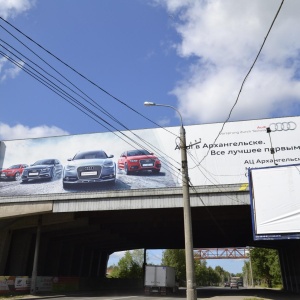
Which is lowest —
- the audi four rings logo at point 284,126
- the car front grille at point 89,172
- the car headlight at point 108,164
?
the car front grille at point 89,172

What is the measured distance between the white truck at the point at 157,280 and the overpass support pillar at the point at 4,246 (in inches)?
556

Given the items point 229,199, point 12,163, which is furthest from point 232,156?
point 12,163

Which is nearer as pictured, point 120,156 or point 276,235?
point 276,235

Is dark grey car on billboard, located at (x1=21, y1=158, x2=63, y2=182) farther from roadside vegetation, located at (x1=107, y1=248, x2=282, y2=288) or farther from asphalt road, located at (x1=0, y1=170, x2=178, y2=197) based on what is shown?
roadside vegetation, located at (x1=107, y1=248, x2=282, y2=288)

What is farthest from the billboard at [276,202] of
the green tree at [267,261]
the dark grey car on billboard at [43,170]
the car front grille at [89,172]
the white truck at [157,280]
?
the green tree at [267,261]

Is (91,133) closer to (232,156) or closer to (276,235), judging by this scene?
(232,156)

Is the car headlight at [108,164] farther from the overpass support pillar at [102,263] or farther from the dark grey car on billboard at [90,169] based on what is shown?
the overpass support pillar at [102,263]

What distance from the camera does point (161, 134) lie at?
3831 cm

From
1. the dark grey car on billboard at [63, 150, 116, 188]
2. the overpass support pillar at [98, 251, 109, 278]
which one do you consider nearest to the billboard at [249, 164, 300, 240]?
the dark grey car on billboard at [63, 150, 116, 188]

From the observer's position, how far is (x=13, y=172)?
41594 millimetres

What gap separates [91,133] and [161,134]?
26.8 ft

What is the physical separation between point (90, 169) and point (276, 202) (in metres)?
22.7

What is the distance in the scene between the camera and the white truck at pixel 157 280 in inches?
1480

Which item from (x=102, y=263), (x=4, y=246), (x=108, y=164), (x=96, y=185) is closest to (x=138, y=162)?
(x=108, y=164)
